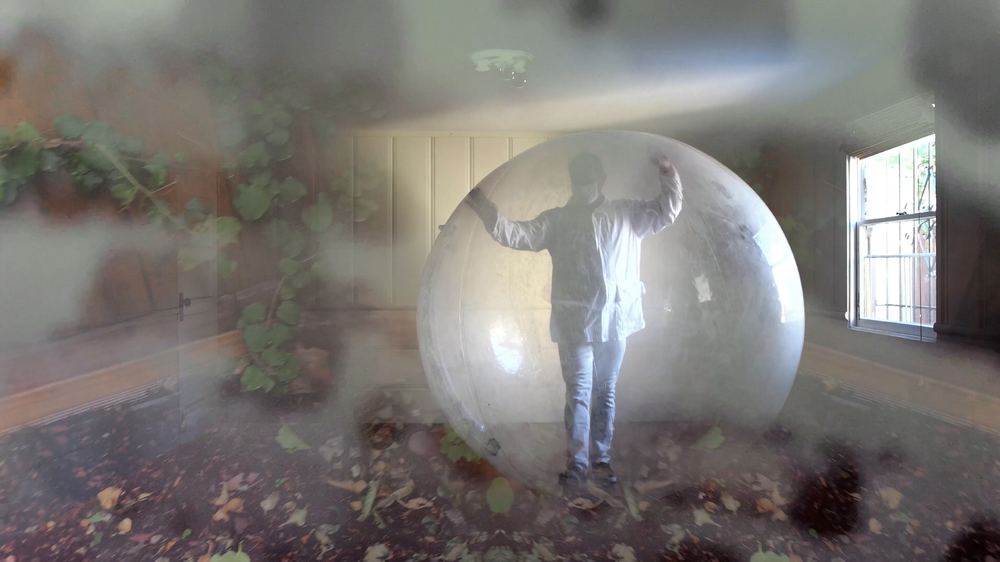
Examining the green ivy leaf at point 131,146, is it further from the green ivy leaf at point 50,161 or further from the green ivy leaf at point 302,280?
the green ivy leaf at point 302,280

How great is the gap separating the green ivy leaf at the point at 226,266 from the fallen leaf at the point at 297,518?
0.34 metres

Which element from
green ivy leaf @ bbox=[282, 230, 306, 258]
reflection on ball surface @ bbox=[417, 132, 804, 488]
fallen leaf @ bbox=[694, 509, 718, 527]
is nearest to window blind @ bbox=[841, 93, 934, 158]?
reflection on ball surface @ bbox=[417, 132, 804, 488]

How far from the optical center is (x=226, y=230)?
65cm

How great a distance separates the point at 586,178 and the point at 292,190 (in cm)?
41

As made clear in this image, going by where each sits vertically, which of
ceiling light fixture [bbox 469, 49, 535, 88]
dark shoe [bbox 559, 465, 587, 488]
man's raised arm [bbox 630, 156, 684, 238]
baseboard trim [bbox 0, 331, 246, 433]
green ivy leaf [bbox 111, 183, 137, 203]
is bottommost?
dark shoe [bbox 559, 465, 587, 488]

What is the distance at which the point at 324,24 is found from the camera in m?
0.61

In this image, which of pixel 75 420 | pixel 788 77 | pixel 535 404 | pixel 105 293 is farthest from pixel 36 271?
pixel 788 77

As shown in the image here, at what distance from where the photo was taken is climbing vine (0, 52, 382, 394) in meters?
0.64

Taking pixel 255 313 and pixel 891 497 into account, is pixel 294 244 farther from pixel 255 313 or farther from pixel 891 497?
pixel 891 497

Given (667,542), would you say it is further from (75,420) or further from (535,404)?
(75,420)

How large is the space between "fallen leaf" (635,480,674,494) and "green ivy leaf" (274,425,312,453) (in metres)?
0.46

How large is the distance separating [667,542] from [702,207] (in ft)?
1.40

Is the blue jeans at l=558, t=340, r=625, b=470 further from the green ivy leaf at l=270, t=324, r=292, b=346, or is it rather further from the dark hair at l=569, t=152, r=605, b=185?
the green ivy leaf at l=270, t=324, r=292, b=346

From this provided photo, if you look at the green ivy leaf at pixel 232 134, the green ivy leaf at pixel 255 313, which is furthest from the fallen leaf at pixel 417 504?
the green ivy leaf at pixel 232 134
